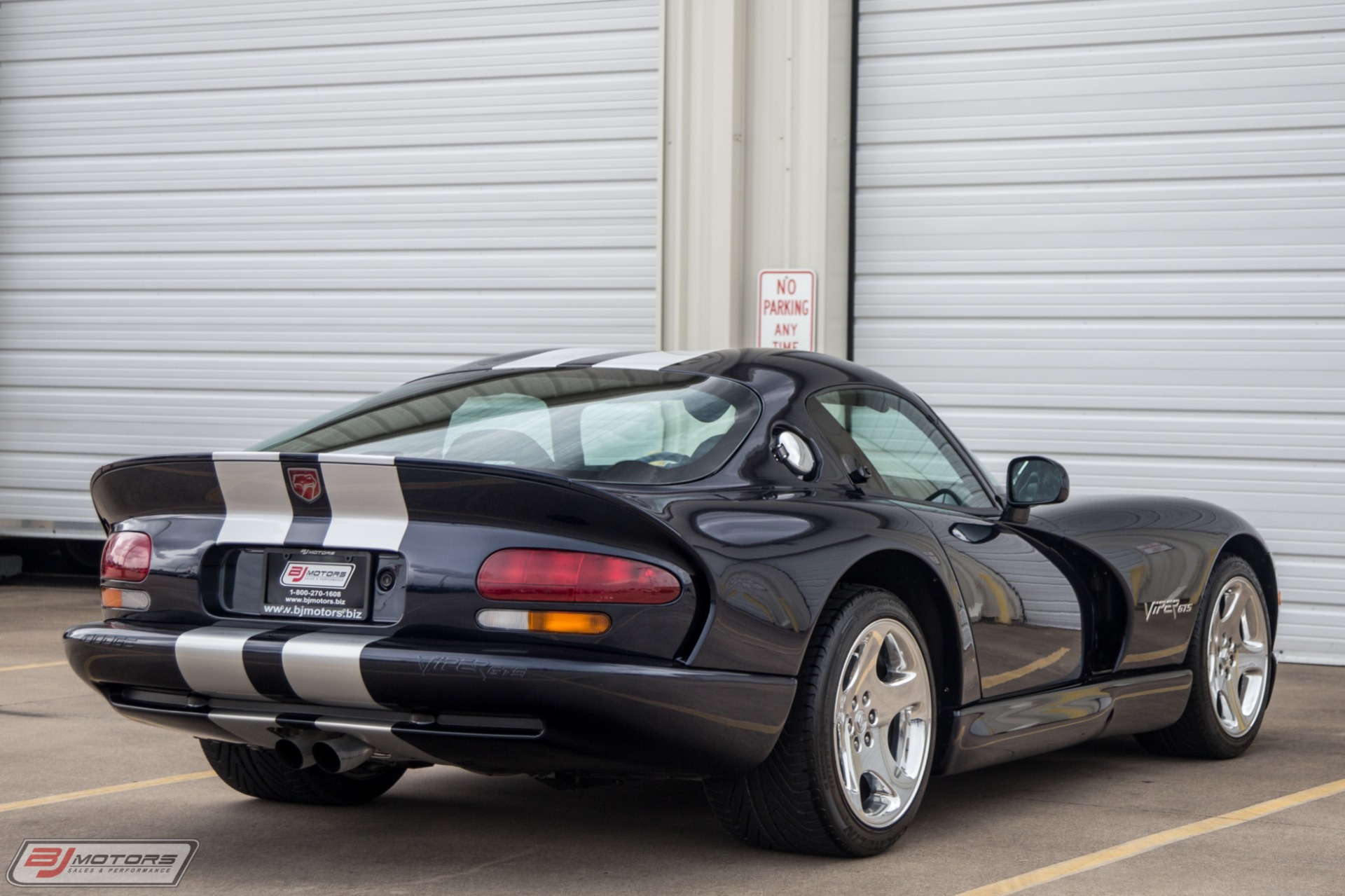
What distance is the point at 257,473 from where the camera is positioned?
11.9 feet

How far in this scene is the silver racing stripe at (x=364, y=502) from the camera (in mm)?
3477

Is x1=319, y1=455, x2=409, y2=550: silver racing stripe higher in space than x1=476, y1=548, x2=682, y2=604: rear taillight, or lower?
higher

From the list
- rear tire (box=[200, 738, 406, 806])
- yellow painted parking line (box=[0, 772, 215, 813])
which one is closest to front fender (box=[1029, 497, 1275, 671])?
rear tire (box=[200, 738, 406, 806])

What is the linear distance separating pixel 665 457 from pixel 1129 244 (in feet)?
21.3

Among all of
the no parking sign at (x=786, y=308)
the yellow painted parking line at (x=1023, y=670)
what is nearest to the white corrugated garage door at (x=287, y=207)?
the no parking sign at (x=786, y=308)

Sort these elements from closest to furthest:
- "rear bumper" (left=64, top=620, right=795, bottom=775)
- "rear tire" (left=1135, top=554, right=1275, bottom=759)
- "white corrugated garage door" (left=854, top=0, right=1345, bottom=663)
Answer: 1. "rear bumper" (left=64, top=620, right=795, bottom=775)
2. "rear tire" (left=1135, top=554, right=1275, bottom=759)
3. "white corrugated garage door" (left=854, top=0, right=1345, bottom=663)

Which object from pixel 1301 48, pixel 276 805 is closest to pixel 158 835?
pixel 276 805

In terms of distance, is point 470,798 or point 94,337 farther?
point 94,337

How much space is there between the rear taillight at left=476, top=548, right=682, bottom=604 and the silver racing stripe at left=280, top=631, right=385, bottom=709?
0.30m

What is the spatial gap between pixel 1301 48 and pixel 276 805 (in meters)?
7.36

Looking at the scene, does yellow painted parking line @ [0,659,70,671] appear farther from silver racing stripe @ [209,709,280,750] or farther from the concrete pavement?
silver racing stripe @ [209,709,280,750]

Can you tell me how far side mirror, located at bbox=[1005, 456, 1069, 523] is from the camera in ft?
15.4

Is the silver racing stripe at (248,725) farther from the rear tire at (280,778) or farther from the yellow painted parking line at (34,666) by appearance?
the yellow painted parking line at (34,666)

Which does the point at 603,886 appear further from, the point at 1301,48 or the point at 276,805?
the point at 1301,48
